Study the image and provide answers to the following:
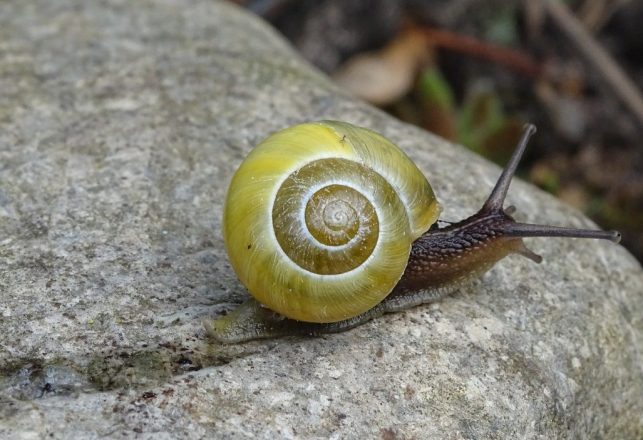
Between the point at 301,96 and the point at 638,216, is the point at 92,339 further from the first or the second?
the point at 638,216

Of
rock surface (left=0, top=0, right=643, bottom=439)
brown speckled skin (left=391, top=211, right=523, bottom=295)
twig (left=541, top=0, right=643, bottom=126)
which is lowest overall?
rock surface (left=0, top=0, right=643, bottom=439)

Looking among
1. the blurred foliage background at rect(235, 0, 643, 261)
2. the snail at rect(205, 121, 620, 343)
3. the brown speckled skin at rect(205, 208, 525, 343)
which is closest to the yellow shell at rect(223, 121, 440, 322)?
the snail at rect(205, 121, 620, 343)

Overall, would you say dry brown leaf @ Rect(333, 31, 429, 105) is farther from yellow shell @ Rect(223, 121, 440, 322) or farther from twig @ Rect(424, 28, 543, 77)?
yellow shell @ Rect(223, 121, 440, 322)

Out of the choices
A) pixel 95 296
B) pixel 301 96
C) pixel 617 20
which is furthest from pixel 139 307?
pixel 617 20

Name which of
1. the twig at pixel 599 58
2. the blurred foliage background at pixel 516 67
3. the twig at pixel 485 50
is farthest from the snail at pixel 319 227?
the twig at pixel 485 50

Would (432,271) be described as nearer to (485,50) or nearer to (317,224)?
(317,224)

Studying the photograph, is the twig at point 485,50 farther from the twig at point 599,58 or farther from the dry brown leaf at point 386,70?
the twig at point 599,58

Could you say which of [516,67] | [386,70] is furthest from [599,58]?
[386,70]
